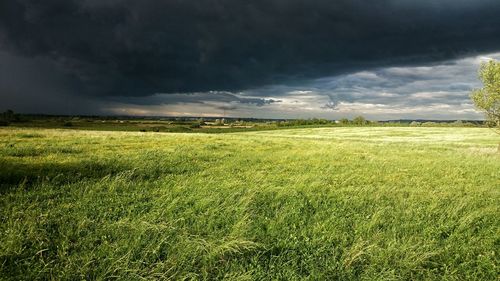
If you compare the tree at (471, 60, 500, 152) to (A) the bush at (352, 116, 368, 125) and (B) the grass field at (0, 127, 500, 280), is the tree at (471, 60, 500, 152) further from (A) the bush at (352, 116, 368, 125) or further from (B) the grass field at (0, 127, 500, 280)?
(A) the bush at (352, 116, 368, 125)

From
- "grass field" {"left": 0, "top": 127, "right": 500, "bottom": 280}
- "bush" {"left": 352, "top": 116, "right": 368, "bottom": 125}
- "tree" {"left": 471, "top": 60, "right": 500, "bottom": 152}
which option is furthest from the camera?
"bush" {"left": 352, "top": 116, "right": 368, "bottom": 125}

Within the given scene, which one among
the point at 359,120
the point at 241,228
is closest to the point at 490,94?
the point at 241,228

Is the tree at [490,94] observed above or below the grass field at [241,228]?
above

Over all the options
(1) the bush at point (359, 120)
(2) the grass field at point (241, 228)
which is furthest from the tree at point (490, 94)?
(1) the bush at point (359, 120)

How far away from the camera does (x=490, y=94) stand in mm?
34594

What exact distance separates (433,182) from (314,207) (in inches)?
318

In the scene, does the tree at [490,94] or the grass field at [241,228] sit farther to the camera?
the tree at [490,94]

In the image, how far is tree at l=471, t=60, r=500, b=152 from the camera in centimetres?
3422

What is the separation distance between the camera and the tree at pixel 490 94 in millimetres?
34219

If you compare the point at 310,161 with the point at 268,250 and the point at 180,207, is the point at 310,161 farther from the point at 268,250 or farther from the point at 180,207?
the point at 268,250

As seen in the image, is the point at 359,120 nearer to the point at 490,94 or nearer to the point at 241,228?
the point at 490,94

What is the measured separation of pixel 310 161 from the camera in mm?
20906

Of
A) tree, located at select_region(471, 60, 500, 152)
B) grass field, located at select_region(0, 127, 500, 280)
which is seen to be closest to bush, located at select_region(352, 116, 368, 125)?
tree, located at select_region(471, 60, 500, 152)

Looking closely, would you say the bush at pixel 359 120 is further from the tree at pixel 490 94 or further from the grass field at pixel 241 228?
the grass field at pixel 241 228
